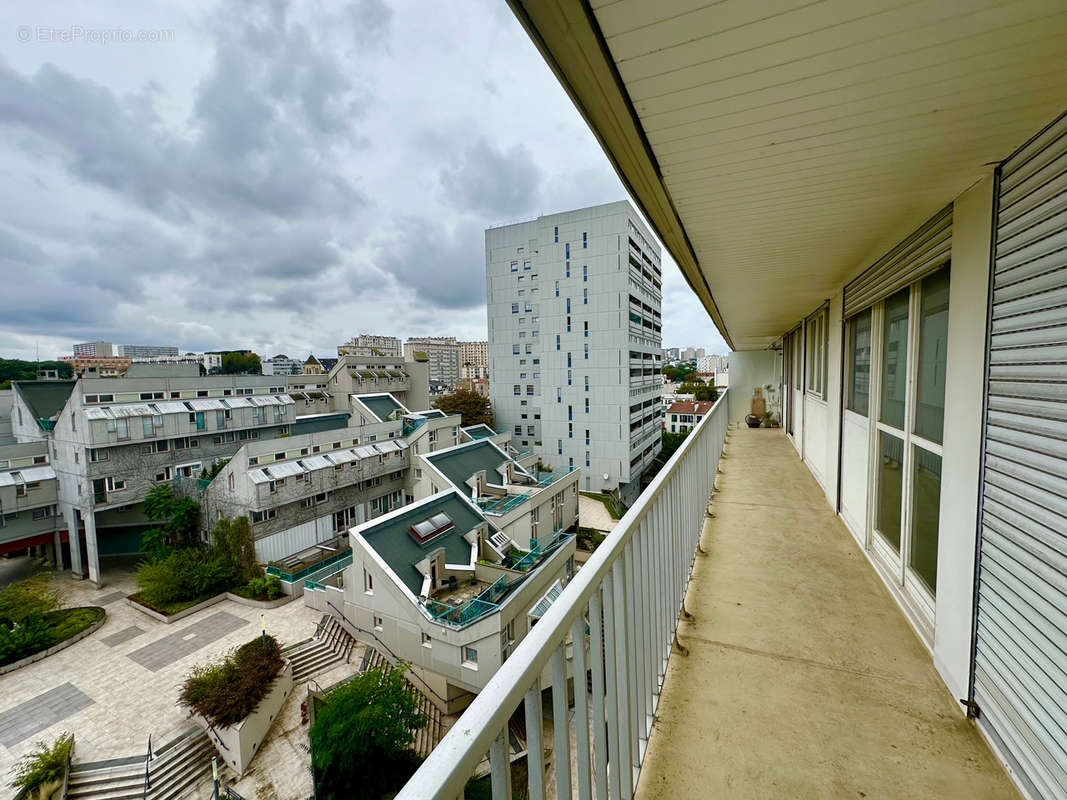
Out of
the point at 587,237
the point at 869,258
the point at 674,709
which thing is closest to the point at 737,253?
the point at 869,258

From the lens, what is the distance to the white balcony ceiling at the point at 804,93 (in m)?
1.02

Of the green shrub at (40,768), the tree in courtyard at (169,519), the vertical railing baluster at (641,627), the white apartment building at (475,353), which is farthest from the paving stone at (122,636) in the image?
the white apartment building at (475,353)

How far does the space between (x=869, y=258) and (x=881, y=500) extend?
187cm

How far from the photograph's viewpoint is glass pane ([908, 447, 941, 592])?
2.36 m

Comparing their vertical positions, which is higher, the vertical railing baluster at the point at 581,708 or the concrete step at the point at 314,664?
the vertical railing baluster at the point at 581,708

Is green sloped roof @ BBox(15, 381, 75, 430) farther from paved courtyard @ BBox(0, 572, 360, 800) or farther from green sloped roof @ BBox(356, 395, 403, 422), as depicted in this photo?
green sloped roof @ BBox(356, 395, 403, 422)

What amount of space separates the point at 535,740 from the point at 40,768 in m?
12.0

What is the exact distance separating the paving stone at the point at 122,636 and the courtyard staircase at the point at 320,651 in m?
4.71

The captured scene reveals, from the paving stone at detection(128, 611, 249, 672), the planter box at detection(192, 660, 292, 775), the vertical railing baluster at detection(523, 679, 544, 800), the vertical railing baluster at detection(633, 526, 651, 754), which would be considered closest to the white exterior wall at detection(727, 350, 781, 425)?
the vertical railing baluster at detection(633, 526, 651, 754)

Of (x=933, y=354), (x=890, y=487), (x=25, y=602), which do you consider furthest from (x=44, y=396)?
(x=933, y=354)

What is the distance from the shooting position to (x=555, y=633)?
0.84 meters

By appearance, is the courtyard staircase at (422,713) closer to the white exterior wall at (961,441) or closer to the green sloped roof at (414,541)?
the green sloped roof at (414,541)

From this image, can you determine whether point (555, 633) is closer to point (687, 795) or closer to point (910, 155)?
point (687, 795)

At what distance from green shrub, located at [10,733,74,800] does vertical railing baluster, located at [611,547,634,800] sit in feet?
37.9
